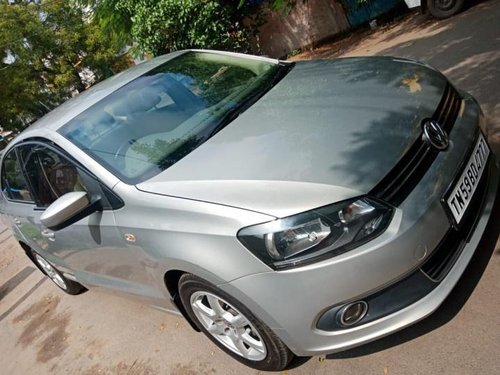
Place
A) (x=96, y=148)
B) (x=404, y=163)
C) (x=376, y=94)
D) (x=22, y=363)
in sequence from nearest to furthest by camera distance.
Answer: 1. (x=404, y=163)
2. (x=376, y=94)
3. (x=96, y=148)
4. (x=22, y=363)

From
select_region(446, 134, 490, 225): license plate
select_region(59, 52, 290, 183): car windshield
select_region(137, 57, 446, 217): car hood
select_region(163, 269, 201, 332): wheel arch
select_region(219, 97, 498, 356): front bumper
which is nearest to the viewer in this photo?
select_region(219, 97, 498, 356): front bumper

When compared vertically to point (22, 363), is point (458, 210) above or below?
above

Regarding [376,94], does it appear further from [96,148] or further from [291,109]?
[96,148]

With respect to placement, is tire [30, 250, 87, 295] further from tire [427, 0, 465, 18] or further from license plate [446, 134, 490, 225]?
tire [427, 0, 465, 18]

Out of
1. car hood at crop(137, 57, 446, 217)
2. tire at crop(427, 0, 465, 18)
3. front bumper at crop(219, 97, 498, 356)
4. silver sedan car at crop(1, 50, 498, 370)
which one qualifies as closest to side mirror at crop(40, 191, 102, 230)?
silver sedan car at crop(1, 50, 498, 370)

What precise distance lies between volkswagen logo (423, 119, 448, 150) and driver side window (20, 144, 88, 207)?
1.99 m

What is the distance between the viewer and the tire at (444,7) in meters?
7.80

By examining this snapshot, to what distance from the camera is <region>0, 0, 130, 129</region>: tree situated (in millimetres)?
25734

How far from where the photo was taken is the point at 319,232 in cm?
201

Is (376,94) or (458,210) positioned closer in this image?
(458,210)

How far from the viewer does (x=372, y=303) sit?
83.0 inches

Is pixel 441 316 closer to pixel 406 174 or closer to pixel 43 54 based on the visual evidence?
pixel 406 174

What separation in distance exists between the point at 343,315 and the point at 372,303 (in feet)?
0.48

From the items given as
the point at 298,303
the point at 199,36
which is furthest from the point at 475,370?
the point at 199,36
